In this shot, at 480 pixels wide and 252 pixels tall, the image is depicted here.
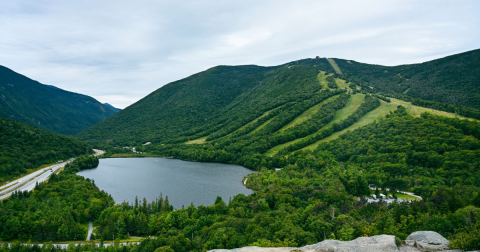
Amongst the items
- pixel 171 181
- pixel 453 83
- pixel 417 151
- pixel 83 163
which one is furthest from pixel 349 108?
pixel 83 163

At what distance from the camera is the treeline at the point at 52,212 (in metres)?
48.6

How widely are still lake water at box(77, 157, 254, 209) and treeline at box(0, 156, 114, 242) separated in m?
11.0

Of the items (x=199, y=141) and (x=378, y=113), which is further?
(x=199, y=141)

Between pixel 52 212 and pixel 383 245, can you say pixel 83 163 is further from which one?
pixel 383 245

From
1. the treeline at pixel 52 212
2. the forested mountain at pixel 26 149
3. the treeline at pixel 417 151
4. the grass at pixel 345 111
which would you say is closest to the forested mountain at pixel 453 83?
the grass at pixel 345 111

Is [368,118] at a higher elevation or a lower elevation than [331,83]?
lower

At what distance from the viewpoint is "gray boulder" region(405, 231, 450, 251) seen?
20.2 metres

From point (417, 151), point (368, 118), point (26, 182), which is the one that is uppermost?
point (368, 118)

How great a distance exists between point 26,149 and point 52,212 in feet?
252

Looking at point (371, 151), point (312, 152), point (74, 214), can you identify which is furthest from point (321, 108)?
point (74, 214)

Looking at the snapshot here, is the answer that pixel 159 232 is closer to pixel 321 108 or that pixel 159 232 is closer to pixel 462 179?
pixel 462 179

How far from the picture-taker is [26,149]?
111438 millimetres

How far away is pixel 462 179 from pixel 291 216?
46.4 meters

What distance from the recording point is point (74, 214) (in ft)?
182
